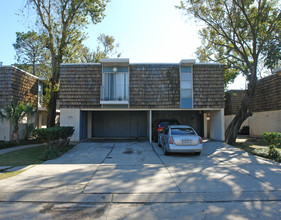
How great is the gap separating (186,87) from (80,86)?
7.19 metres

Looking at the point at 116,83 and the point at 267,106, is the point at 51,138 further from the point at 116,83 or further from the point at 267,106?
the point at 267,106

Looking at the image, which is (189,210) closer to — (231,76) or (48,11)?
(231,76)

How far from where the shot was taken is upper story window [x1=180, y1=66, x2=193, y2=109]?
14086mm

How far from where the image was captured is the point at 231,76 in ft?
58.4

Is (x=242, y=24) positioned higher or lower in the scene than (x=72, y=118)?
higher

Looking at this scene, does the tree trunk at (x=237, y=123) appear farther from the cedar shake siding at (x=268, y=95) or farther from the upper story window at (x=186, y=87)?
the cedar shake siding at (x=268, y=95)

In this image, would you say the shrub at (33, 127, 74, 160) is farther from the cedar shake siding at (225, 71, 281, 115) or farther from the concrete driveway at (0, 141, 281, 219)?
the cedar shake siding at (225, 71, 281, 115)

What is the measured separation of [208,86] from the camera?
14242 millimetres

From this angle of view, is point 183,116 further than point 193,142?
Yes

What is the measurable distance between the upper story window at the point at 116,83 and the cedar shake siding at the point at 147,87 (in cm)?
31

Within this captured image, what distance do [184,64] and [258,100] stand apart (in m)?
8.66

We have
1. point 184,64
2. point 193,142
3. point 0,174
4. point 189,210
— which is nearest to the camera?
point 189,210

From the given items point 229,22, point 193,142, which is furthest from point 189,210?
point 229,22

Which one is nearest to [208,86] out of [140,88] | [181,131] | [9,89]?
[140,88]
